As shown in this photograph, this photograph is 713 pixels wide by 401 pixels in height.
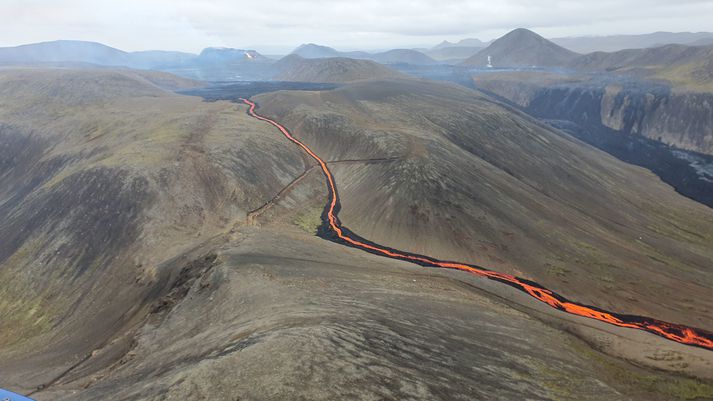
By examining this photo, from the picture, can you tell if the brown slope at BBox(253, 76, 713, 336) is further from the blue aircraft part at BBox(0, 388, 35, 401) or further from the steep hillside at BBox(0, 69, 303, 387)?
the blue aircraft part at BBox(0, 388, 35, 401)

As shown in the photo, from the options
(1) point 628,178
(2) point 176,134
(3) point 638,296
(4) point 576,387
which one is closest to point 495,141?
(1) point 628,178

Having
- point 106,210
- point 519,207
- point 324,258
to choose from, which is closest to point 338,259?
point 324,258

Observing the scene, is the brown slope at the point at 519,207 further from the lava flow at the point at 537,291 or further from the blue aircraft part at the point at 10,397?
the blue aircraft part at the point at 10,397

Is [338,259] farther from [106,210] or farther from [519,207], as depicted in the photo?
[519,207]

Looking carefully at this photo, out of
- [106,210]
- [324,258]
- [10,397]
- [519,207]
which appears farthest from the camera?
[519,207]

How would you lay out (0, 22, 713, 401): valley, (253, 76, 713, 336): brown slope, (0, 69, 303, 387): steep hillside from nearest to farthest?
1. (0, 22, 713, 401): valley
2. (0, 69, 303, 387): steep hillside
3. (253, 76, 713, 336): brown slope

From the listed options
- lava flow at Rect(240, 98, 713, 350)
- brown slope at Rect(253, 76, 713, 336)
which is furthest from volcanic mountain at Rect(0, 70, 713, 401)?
lava flow at Rect(240, 98, 713, 350)
